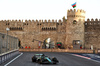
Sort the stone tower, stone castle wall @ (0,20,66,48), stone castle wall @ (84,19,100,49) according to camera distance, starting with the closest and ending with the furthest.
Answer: the stone tower, stone castle wall @ (84,19,100,49), stone castle wall @ (0,20,66,48)

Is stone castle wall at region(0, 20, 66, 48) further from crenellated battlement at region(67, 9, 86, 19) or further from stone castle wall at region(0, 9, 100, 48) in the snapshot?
crenellated battlement at region(67, 9, 86, 19)

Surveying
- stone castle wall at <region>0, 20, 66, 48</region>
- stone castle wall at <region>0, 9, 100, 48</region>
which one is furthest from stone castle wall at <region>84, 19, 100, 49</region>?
stone castle wall at <region>0, 20, 66, 48</region>

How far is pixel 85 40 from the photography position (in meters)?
62.5

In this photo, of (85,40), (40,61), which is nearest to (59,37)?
(85,40)

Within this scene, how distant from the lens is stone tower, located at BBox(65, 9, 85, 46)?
60.6m

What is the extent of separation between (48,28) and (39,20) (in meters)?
3.97

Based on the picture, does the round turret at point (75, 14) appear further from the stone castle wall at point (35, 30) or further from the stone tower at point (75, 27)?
the stone castle wall at point (35, 30)

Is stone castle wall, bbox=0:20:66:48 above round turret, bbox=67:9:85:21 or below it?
below

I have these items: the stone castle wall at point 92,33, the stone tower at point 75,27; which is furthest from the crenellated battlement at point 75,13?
the stone castle wall at point 92,33

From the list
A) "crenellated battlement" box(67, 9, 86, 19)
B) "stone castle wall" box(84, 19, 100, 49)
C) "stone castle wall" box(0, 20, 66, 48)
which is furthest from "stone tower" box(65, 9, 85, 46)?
"stone castle wall" box(0, 20, 66, 48)

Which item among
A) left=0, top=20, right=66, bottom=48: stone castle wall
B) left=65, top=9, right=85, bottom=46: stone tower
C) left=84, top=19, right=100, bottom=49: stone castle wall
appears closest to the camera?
left=65, top=9, right=85, bottom=46: stone tower

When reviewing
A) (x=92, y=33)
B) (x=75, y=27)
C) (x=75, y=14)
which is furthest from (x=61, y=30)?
(x=92, y=33)

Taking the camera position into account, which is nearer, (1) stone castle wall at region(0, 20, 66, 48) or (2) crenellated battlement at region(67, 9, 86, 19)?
(2) crenellated battlement at region(67, 9, 86, 19)

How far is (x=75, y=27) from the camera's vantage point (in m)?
60.7
